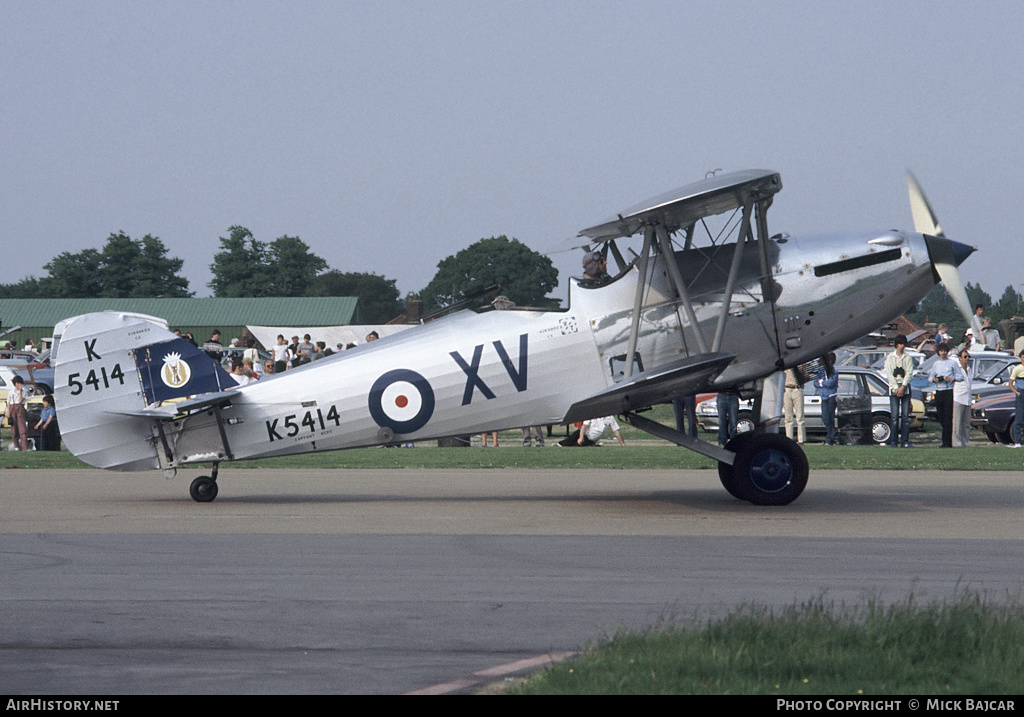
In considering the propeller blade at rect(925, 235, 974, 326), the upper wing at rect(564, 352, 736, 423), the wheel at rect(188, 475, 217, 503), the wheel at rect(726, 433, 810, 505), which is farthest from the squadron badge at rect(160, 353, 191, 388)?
the propeller blade at rect(925, 235, 974, 326)

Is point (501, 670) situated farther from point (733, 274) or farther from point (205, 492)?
point (205, 492)

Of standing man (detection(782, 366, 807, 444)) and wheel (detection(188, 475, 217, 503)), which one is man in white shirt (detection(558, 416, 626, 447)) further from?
wheel (detection(188, 475, 217, 503))

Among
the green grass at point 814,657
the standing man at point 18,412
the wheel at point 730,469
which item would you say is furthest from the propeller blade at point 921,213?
the standing man at point 18,412

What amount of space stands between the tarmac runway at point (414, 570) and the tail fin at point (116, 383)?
0.72 metres

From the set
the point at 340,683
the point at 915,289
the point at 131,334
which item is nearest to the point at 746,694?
the point at 340,683

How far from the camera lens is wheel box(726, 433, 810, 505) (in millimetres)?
12398

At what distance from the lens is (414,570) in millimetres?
8727

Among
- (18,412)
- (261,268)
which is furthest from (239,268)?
(18,412)

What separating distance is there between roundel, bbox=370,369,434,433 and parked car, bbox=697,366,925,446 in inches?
543

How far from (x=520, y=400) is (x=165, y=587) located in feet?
17.4

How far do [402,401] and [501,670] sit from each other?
7.03 m

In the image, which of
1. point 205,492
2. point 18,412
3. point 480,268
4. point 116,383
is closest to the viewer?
point 116,383

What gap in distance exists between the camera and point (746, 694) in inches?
199
